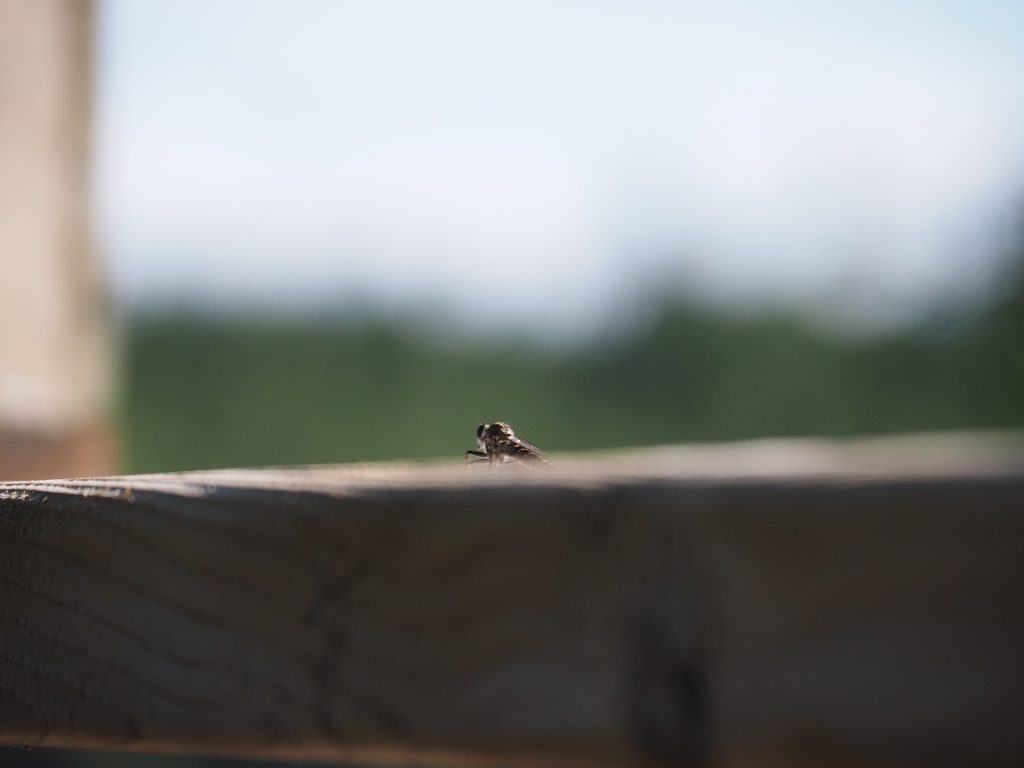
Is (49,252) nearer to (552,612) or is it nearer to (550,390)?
(552,612)

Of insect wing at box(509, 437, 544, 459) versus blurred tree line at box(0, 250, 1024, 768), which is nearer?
insect wing at box(509, 437, 544, 459)

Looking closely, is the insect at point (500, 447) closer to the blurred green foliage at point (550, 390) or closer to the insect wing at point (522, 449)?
the insect wing at point (522, 449)

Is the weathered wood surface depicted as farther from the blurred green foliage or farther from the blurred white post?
the blurred green foliage

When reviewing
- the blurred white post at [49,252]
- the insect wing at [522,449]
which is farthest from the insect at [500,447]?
the blurred white post at [49,252]

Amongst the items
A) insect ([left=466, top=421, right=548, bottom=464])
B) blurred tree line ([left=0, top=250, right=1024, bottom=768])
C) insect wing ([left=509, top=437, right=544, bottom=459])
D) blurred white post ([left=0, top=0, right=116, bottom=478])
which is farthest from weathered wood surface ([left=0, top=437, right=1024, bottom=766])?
blurred tree line ([left=0, top=250, right=1024, bottom=768])

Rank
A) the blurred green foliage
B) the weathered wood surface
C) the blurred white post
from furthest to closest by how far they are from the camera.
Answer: the blurred green foliage < the blurred white post < the weathered wood surface
